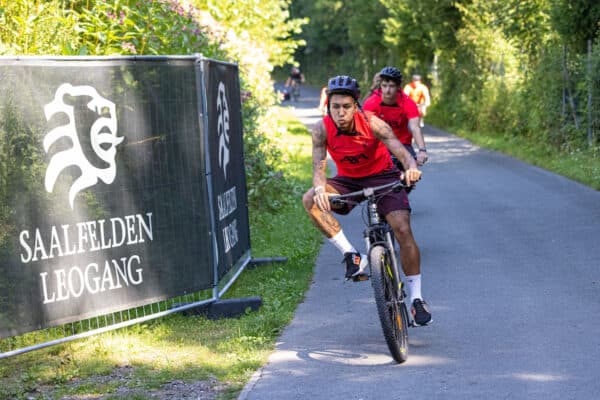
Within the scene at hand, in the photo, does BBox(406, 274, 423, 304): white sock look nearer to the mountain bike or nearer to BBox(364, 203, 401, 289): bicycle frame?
the mountain bike

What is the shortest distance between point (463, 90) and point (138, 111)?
86.7 feet

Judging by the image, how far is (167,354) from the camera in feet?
24.2

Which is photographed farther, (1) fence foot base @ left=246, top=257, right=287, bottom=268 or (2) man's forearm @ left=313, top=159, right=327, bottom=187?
(1) fence foot base @ left=246, top=257, right=287, bottom=268

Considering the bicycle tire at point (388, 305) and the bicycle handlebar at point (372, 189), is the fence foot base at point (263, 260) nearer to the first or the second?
the bicycle handlebar at point (372, 189)

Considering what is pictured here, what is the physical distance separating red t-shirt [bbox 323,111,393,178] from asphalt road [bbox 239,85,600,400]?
1189 mm

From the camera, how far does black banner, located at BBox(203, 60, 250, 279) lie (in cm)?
873

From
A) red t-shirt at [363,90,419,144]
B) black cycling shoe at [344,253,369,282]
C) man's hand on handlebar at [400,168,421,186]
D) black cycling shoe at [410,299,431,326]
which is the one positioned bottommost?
black cycling shoe at [410,299,431,326]

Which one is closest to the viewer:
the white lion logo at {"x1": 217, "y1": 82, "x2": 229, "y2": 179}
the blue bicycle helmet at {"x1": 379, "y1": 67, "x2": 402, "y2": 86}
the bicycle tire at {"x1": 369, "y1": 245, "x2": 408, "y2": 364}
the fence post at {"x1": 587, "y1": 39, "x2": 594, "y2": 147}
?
the bicycle tire at {"x1": 369, "y1": 245, "x2": 408, "y2": 364}

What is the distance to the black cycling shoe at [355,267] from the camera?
23.9ft

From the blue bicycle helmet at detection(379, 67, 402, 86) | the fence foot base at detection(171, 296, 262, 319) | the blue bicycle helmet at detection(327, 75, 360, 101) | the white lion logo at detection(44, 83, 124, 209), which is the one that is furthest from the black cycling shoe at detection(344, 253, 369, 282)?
the blue bicycle helmet at detection(379, 67, 402, 86)

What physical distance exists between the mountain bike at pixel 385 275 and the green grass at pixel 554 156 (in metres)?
9.99

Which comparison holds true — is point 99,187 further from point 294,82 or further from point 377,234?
point 294,82

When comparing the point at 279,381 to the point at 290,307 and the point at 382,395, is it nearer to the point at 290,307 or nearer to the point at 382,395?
the point at 382,395

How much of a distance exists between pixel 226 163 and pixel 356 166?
2037mm
